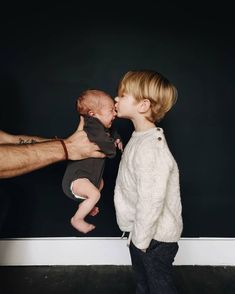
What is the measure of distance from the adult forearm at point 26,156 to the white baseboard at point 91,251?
3.29 ft

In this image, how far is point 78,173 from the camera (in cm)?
172

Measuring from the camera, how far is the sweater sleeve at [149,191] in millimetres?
1436

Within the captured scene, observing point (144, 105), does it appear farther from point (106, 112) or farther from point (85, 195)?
point (85, 195)

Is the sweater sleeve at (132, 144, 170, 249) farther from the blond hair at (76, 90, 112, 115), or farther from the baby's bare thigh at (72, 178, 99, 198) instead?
the blond hair at (76, 90, 112, 115)

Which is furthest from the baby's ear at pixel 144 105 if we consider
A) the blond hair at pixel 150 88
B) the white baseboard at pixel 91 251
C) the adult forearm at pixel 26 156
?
the white baseboard at pixel 91 251

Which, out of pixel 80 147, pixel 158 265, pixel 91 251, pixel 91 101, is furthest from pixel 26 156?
pixel 91 251

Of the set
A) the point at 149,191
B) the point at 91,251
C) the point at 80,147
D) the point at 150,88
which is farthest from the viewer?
the point at 91,251

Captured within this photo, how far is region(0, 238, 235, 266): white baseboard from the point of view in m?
2.42

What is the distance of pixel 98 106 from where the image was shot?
1.73 meters

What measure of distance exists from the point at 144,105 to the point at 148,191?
0.44 m

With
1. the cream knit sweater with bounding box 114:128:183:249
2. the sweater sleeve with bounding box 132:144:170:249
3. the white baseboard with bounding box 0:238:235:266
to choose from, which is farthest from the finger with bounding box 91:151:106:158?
the white baseboard with bounding box 0:238:235:266

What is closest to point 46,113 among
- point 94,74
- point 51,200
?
point 94,74

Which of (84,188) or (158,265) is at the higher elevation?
(84,188)

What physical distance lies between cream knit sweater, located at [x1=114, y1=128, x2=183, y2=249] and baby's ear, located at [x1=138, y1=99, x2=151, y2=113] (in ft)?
0.37
